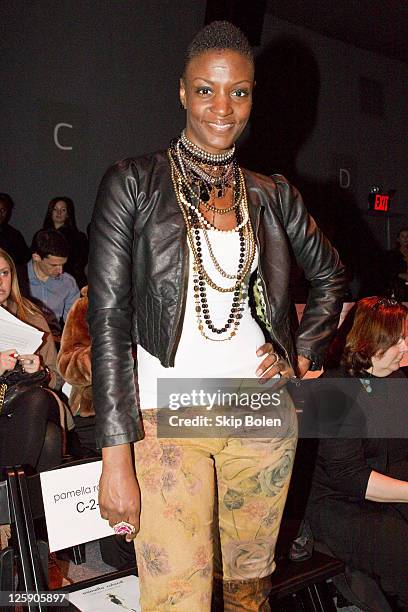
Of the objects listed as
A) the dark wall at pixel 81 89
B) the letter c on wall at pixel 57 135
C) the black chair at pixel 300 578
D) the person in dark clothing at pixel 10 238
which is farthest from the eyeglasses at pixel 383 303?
the letter c on wall at pixel 57 135

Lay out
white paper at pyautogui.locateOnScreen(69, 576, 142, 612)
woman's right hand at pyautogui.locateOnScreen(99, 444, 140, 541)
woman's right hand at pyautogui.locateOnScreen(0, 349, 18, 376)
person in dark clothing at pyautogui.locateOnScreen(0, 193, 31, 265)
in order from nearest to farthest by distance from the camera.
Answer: woman's right hand at pyautogui.locateOnScreen(99, 444, 140, 541) < white paper at pyautogui.locateOnScreen(69, 576, 142, 612) < woman's right hand at pyautogui.locateOnScreen(0, 349, 18, 376) < person in dark clothing at pyautogui.locateOnScreen(0, 193, 31, 265)

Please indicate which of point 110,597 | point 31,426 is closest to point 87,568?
point 31,426

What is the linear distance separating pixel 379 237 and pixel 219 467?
772cm

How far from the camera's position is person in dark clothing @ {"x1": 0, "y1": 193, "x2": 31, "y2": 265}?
200 inches

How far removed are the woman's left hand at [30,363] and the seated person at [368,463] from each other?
1206 millimetres

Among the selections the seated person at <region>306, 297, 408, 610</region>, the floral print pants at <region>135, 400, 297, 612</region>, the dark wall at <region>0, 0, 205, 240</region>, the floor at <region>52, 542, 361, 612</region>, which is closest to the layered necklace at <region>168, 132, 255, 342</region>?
the floral print pants at <region>135, 400, 297, 612</region>

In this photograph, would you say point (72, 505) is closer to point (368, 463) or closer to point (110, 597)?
point (110, 597)

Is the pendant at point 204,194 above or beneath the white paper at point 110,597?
above

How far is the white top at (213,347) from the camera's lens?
4.20 feet

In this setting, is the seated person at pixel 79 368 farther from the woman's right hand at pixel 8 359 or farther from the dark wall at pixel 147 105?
the dark wall at pixel 147 105

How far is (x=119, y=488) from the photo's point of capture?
1.18 meters

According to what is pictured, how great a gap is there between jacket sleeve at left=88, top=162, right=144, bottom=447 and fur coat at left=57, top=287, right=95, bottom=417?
1.99m

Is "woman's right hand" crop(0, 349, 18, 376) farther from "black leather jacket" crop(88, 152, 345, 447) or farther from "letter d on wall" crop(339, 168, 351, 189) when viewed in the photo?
"letter d on wall" crop(339, 168, 351, 189)

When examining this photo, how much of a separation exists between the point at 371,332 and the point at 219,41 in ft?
5.03
